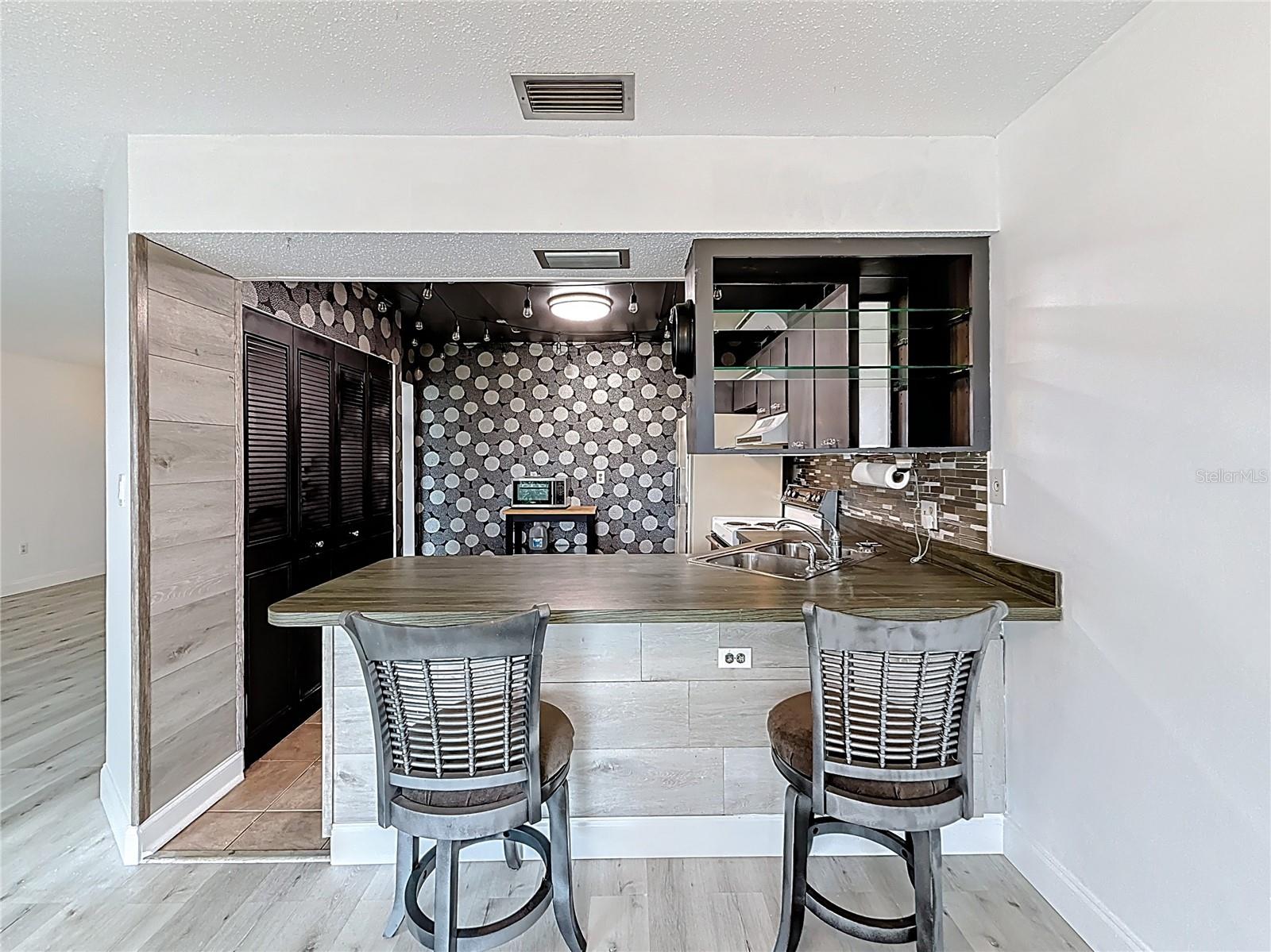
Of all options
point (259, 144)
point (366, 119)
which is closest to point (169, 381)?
point (259, 144)

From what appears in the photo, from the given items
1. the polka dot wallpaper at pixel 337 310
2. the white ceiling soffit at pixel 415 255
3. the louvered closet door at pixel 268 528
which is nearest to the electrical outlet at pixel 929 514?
the white ceiling soffit at pixel 415 255

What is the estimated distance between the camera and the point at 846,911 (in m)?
1.67

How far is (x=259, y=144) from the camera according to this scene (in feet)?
6.97

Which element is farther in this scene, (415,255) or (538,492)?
(538,492)

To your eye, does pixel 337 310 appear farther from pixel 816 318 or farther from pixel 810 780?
pixel 810 780

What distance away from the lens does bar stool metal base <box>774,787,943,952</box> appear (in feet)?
4.97

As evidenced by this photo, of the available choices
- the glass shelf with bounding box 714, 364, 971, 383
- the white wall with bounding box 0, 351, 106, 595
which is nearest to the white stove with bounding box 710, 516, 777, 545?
the glass shelf with bounding box 714, 364, 971, 383

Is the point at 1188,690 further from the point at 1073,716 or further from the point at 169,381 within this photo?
the point at 169,381

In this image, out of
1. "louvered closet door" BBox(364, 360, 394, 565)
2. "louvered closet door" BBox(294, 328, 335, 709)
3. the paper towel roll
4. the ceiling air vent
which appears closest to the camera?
the ceiling air vent

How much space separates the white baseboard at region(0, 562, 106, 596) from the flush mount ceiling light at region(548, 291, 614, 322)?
6.28m

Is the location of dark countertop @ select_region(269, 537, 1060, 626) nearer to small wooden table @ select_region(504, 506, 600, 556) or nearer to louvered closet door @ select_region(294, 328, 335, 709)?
louvered closet door @ select_region(294, 328, 335, 709)

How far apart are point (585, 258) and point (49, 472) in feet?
24.0

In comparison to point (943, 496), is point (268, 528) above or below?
below

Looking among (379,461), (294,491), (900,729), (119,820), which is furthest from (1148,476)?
(379,461)
